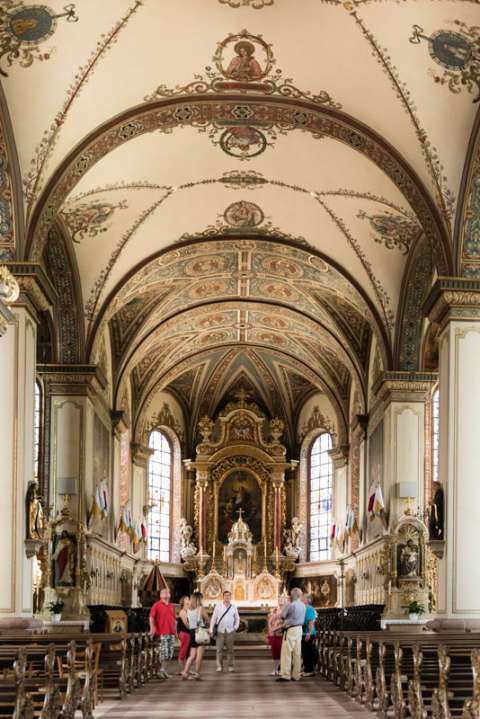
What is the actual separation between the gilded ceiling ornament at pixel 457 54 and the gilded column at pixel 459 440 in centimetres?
299

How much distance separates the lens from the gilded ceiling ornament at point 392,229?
73.4ft

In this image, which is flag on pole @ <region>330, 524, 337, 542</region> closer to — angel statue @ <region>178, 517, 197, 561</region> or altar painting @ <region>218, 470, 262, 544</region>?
altar painting @ <region>218, 470, 262, 544</region>

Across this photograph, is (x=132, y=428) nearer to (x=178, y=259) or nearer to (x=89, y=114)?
(x=178, y=259)

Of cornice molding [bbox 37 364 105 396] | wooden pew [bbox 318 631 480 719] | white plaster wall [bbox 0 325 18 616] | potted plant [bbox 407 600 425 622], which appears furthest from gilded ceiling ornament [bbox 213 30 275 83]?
potted plant [bbox 407 600 425 622]

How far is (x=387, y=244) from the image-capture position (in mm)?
23625

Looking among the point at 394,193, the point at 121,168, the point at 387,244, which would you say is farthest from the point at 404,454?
the point at 121,168

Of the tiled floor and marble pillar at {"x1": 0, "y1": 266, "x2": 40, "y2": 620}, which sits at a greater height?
marble pillar at {"x1": 0, "y1": 266, "x2": 40, "y2": 620}

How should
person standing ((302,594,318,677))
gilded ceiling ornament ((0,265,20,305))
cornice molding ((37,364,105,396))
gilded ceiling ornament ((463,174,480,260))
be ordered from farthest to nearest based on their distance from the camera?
cornice molding ((37,364,105,396))
person standing ((302,594,318,677))
gilded ceiling ornament ((463,174,480,260))
gilded ceiling ornament ((0,265,20,305))

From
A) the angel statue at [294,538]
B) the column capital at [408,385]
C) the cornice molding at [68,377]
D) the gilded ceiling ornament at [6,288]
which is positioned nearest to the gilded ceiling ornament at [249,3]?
the gilded ceiling ornament at [6,288]

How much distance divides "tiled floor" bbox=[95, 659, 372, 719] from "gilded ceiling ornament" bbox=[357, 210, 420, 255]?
27.9 feet

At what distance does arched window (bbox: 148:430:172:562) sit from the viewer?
129 ft

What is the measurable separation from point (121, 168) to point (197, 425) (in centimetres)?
2078

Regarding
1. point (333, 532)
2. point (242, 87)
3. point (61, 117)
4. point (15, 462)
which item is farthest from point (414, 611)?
point (333, 532)

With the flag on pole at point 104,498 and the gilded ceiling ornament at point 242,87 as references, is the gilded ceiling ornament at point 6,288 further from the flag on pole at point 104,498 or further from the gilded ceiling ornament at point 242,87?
the flag on pole at point 104,498
